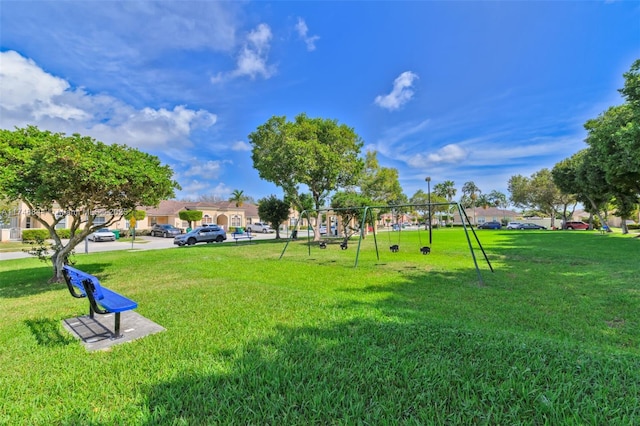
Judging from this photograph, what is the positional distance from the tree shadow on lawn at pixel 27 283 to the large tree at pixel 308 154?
12060 millimetres

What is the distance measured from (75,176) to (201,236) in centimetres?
1970

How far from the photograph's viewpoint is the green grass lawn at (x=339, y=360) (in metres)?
2.36

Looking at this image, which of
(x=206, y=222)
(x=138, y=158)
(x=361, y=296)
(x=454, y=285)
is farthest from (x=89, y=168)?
(x=206, y=222)

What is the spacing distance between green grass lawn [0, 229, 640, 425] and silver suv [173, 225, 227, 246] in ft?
59.8

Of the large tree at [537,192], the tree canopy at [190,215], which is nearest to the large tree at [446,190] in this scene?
the large tree at [537,192]

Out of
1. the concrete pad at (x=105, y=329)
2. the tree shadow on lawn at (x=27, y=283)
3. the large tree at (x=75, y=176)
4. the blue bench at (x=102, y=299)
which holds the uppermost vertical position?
the large tree at (x=75, y=176)

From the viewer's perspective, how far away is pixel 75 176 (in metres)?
6.69

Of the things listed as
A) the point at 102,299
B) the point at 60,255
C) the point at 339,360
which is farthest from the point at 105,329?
the point at 60,255

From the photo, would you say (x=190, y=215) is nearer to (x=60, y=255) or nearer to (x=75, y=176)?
(x=60, y=255)

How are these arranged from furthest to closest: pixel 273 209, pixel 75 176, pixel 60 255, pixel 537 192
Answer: pixel 537 192, pixel 273 209, pixel 60 255, pixel 75 176

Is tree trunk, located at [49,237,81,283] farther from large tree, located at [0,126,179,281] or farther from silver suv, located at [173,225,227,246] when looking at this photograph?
silver suv, located at [173,225,227,246]

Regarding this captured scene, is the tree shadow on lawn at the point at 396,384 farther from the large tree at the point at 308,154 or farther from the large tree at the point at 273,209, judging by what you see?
the large tree at the point at 273,209

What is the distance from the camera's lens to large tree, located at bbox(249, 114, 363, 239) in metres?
19.8

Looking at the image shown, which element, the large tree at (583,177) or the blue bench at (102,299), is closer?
the blue bench at (102,299)
